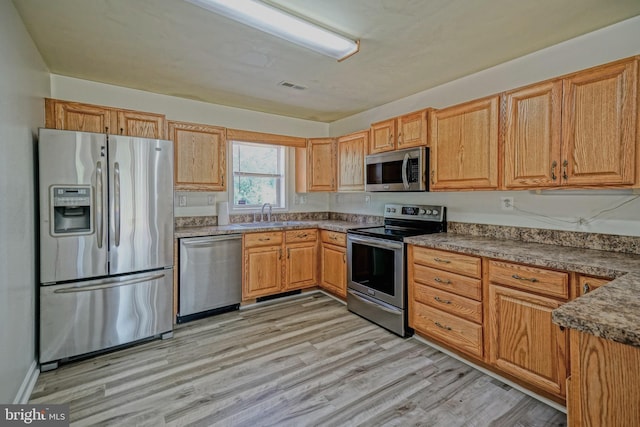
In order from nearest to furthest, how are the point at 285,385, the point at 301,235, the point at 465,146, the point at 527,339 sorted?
1. the point at 527,339
2. the point at 285,385
3. the point at 465,146
4. the point at 301,235

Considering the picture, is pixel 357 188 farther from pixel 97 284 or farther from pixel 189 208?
pixel 97 284

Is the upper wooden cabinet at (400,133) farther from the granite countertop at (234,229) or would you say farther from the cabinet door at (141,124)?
the cabinet door at (141,124)

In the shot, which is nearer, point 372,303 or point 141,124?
point 141,124

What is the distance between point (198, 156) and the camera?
3.44 meters

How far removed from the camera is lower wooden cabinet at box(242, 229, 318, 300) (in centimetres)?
356

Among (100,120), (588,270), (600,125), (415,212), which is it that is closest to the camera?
(588,270)

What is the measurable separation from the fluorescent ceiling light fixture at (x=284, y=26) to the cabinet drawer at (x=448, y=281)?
190 cm

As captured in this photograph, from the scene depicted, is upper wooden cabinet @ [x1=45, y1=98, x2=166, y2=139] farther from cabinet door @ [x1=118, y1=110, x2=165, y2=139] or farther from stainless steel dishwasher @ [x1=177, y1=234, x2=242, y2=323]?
stainless steel dishwasher @ [x1=177, y1=234, x2=242, y2=323]

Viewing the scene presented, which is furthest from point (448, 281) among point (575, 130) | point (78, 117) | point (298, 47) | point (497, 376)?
point (78, 117)

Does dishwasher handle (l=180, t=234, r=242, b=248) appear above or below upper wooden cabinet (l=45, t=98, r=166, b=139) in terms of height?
below

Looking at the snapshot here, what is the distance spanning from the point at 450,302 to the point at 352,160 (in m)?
2.14

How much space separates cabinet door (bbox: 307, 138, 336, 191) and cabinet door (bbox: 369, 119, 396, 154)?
886 millimetres

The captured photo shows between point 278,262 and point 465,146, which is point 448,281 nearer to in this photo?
point 465,146

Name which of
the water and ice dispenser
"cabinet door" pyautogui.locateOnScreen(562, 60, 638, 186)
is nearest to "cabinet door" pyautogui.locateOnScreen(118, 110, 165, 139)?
the water and ice dispenser
